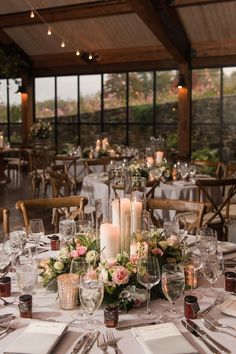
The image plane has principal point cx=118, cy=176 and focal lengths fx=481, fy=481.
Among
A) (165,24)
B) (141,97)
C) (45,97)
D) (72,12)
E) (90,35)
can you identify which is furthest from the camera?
(45,97)

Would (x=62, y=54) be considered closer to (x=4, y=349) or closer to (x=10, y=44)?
(x=10, y=44)

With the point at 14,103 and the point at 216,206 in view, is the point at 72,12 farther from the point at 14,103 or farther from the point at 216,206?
the point at 216,206

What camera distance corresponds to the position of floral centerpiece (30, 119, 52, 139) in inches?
512

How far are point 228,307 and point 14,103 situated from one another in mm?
13399

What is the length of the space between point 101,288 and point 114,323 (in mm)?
149

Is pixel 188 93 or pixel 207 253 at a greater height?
pixel 188 93

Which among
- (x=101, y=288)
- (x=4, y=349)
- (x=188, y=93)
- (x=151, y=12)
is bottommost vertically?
(x=4, y=349)

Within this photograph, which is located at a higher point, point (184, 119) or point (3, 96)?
point (3, 96)

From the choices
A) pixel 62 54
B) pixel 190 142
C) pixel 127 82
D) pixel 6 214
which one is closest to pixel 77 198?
pixel 6 214

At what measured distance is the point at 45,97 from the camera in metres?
14.0

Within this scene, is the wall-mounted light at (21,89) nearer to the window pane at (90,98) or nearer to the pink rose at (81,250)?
the window pane at (90,98)

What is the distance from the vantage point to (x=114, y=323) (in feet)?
5.96

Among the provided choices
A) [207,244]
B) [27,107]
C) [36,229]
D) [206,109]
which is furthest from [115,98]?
[207,244]

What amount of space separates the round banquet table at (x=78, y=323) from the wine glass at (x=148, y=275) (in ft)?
0.20
